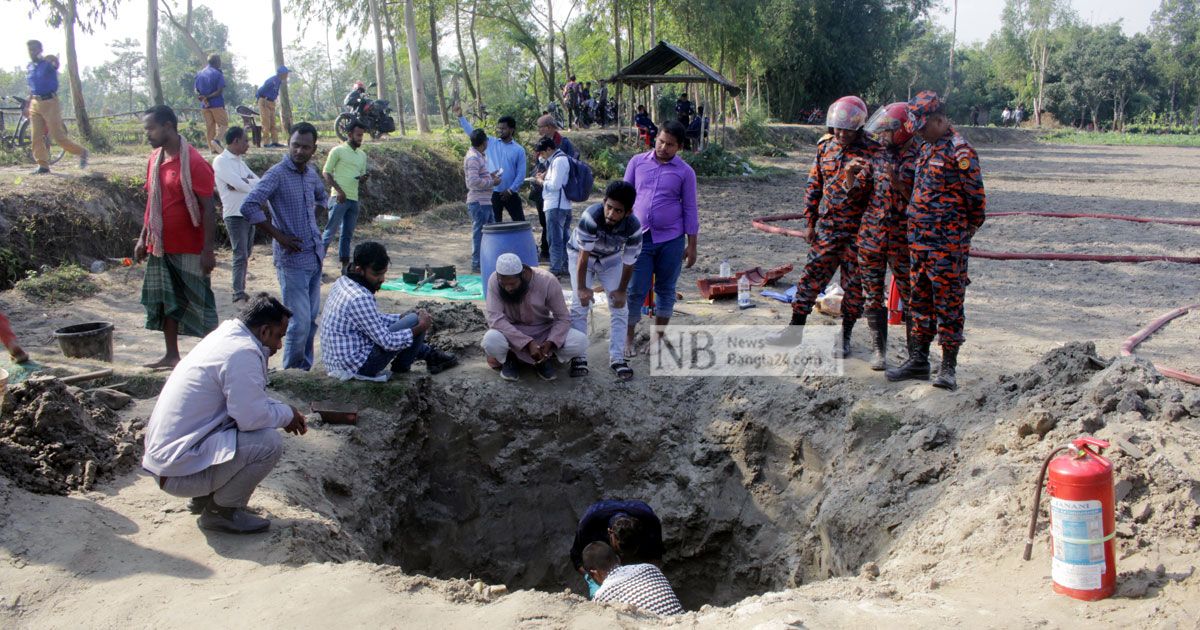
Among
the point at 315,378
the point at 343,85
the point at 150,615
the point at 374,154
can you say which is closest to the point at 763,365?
the point at 315,378

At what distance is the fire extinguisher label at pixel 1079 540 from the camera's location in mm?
2914

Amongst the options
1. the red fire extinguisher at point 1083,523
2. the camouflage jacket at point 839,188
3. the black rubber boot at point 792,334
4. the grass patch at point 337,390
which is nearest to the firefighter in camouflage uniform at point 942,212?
the camouflage jacket at point 839,188

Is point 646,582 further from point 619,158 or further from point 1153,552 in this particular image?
point 619,158

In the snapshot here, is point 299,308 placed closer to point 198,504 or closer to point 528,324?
point 528,324

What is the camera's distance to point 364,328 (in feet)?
18.2

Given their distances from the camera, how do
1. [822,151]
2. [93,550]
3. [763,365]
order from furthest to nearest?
[763,365]
[822,151]
[93,550]

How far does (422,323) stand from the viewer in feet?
19.2

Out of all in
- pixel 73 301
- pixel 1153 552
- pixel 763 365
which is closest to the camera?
pixel 1153 552

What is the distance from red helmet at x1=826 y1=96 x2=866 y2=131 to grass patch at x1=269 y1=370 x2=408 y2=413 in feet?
11.5

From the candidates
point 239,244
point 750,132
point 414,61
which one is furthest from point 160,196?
point 750,132

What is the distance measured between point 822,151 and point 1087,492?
331cm

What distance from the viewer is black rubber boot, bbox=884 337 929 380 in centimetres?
537

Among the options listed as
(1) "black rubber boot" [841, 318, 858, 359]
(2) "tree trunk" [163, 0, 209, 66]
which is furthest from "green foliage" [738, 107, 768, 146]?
(1) "black rubber boot" [841, 318, 858, 359]

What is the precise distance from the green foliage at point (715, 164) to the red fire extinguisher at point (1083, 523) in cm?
1748
